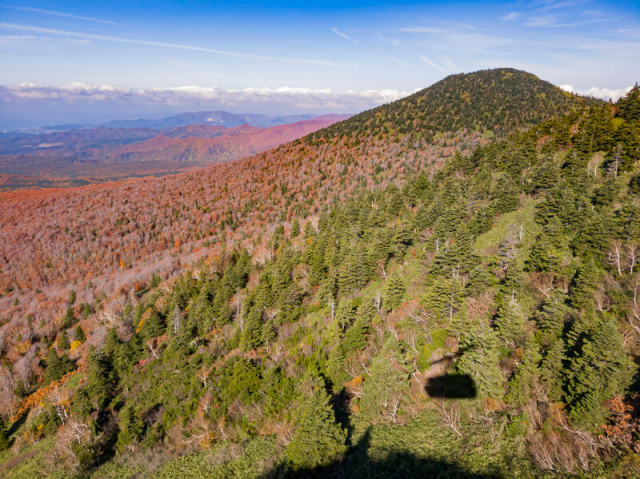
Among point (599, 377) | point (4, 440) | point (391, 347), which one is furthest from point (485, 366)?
point (4, 440)

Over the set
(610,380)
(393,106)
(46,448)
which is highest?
(393,106)

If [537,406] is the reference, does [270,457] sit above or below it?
below

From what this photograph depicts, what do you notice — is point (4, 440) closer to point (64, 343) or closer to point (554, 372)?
point (64, 343)

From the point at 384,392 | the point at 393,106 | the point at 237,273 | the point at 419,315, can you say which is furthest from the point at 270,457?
the point at 393,106

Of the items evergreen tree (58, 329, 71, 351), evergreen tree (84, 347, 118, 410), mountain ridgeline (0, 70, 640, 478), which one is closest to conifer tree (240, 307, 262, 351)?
mountain ridgeline (0, 70, 640, 478)

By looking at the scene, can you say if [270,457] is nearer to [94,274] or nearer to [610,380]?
[610,380]

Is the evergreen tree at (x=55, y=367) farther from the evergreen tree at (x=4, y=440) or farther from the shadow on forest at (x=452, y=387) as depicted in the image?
the shadow on forest at (x=452, y=387)
